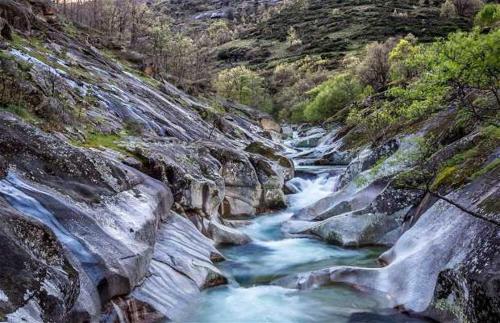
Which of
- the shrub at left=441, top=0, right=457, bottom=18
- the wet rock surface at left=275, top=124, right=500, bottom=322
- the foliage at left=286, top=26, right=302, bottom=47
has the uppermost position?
the shrub at left=441, top=0, right=457, bottom=18

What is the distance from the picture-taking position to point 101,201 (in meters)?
12.7

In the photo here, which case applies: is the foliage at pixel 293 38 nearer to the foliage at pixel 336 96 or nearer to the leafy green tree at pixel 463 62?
the foliage at pixel 336 96

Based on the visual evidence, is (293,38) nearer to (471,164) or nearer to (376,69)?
(376,69)

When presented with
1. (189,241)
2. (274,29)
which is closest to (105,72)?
(189,241)

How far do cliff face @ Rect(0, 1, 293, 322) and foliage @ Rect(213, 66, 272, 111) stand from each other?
67.1 m

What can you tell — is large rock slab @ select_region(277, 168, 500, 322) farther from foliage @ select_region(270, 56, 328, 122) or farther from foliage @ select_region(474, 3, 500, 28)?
foliage @ select_region(270, 56, 328, 122)

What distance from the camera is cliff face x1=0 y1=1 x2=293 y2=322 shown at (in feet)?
27.6

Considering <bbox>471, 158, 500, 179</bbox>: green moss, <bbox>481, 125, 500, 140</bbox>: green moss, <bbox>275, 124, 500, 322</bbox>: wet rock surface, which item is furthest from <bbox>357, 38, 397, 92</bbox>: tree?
<bbox>471, 158, 500, 179</bbox>: green moss

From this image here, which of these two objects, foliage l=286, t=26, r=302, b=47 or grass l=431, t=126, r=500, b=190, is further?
foliage l=286, t=26, r=302, b=47

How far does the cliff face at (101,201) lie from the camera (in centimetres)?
841

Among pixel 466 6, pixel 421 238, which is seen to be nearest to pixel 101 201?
pixel 421 238

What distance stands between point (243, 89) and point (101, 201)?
83.7 metres

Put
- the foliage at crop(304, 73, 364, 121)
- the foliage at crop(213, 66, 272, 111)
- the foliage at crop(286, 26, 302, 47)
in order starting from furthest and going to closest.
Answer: the foliage at crop(286, 26, 302, 47)
the foliage at crop(213, 66, 272, 111)
the foliage at crop(304, 73, 364, 121)

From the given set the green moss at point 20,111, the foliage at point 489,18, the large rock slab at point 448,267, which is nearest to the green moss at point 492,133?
the large rock slab at point 448,267
